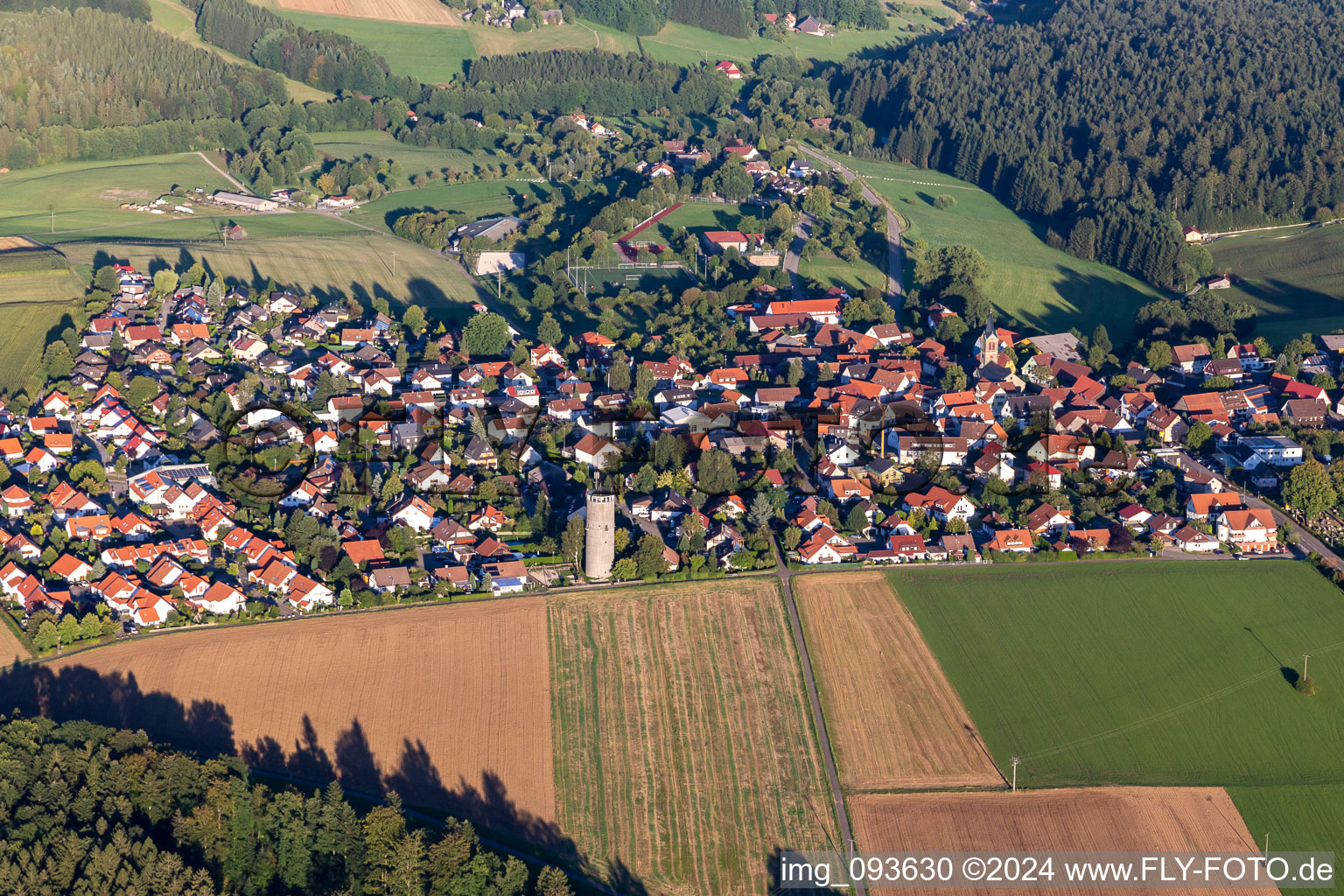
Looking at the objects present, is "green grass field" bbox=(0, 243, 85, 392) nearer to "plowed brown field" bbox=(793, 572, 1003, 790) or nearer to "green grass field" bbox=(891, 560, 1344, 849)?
"plowed brown field" bbox=(793, 572, 1003, 790)

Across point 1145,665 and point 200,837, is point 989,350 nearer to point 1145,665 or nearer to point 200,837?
point 1145,665

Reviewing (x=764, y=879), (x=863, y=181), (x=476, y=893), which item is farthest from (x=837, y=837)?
(x=863, y=181)

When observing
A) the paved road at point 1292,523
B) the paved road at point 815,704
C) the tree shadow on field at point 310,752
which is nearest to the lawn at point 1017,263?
the paved road at point 1292,523

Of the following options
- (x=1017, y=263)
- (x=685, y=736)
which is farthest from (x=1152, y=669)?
(x=1017, y=263)

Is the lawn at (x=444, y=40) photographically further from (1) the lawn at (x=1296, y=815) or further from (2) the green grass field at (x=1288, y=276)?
(1) the lawn at (x=1296, y=815)

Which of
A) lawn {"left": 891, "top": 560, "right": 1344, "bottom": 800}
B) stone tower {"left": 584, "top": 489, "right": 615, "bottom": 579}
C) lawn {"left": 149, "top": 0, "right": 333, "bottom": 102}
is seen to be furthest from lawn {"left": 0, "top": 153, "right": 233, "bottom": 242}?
lawn {"left": 891, "top": 560, "right": 1344, "bottom": 800}

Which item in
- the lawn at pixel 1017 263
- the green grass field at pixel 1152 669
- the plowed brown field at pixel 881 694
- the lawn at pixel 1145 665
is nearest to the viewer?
the green grass field at pixel 1152 669
